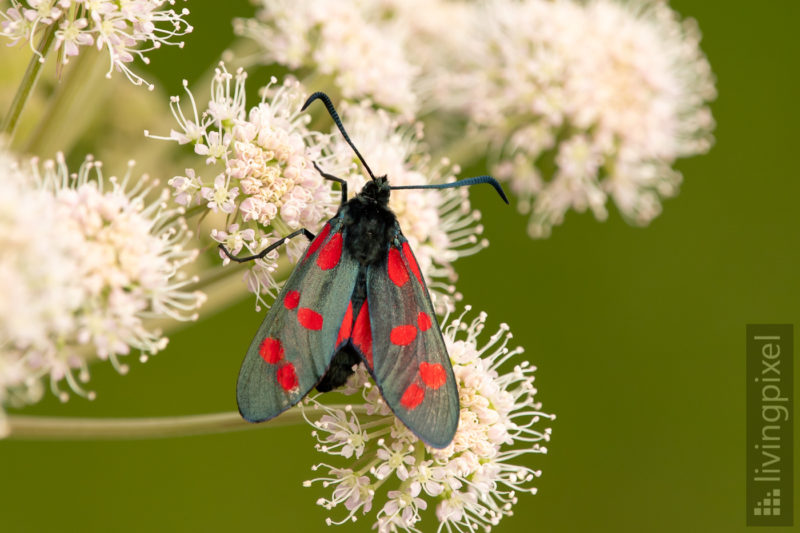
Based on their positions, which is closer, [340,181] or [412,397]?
[412,397]

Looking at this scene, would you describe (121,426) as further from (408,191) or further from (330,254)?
(408,191)

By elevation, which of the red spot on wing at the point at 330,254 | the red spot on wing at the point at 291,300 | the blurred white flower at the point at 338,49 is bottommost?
the red spot on wing at the point at 291,300

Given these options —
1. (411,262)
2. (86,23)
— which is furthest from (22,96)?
(411,262)

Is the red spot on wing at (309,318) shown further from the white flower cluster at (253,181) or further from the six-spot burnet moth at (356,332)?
the white flower cluster at (253,181)

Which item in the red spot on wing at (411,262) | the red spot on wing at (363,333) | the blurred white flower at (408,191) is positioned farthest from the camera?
the blurred white flower at (408,191)

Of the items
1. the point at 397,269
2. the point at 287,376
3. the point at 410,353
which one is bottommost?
the point at 287,376

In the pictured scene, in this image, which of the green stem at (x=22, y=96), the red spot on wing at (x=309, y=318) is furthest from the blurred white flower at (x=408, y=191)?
the green stem at (x=22, y=96)

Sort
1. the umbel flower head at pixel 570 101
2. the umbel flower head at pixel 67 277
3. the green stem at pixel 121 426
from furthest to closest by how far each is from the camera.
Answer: the umbel flower head at pixel 570 101 → the green stem at pixel 121 426 → the umbel flower head at pixel 67 277
